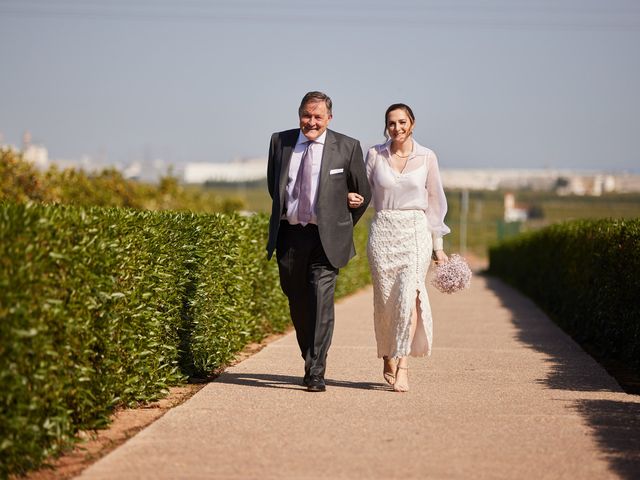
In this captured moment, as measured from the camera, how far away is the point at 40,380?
568 cm

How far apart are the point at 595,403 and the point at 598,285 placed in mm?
5298

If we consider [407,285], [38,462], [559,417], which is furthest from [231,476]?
[407,285]

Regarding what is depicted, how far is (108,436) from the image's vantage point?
676 centimetres

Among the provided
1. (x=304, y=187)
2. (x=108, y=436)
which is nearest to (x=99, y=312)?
(x=108, y=436)

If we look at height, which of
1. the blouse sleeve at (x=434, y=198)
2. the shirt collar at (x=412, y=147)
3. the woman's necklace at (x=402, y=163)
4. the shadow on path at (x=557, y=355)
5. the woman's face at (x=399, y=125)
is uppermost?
the woman's face at (x=399, y=125)

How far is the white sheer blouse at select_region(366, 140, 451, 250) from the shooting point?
8.77 metres

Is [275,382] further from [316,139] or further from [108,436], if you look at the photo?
[108,436]

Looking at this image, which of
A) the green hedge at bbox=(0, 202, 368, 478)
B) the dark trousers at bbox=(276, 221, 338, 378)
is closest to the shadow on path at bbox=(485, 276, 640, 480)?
the dark trousers at bbox=(276, 221, 338, 378)

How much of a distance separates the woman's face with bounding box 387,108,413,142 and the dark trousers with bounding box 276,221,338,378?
3.05 feet

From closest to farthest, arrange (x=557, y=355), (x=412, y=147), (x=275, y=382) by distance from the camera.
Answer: (x=412, y=147), (x=275, y=382), (x=557, y=355)

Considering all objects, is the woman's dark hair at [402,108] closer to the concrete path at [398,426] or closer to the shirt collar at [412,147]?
the shirt collar at [412,147]

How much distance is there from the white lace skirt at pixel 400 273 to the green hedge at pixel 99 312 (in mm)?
1498

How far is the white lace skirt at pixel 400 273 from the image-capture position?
8.71m

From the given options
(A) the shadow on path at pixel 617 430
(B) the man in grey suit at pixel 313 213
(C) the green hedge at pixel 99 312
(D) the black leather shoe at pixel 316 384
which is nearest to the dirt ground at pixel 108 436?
(C) the green hedge at pixel 99 312
